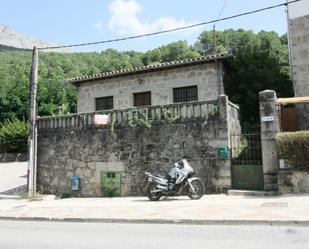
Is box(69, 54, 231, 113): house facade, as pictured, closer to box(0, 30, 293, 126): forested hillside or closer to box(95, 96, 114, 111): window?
box(95, 96, 114, 111): window

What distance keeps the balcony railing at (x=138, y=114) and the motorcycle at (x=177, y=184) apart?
2010 millimetres

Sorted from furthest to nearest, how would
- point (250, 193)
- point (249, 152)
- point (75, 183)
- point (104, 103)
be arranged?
point (104, 103) → point (75, 183) → point (249, 152) → point (250, 193)

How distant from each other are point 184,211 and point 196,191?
2386mm

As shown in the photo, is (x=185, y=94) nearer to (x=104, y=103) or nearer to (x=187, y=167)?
(x=104, y=103)

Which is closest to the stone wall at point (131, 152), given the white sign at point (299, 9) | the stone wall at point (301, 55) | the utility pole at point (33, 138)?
the utility pole at point (33, 138)

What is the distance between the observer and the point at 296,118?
15.2 meters

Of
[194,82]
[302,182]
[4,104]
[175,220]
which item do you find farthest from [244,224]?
[4,104]

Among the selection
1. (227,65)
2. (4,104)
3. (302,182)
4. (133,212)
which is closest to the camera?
(133,212)

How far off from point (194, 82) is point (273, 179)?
655 cm

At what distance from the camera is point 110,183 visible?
50.6ft

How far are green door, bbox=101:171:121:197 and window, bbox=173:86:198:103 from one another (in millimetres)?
4941

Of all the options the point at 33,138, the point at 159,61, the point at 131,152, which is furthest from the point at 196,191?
the point at 159,61

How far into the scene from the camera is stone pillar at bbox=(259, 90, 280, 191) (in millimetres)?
12578

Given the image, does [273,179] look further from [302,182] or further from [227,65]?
[227,65]
